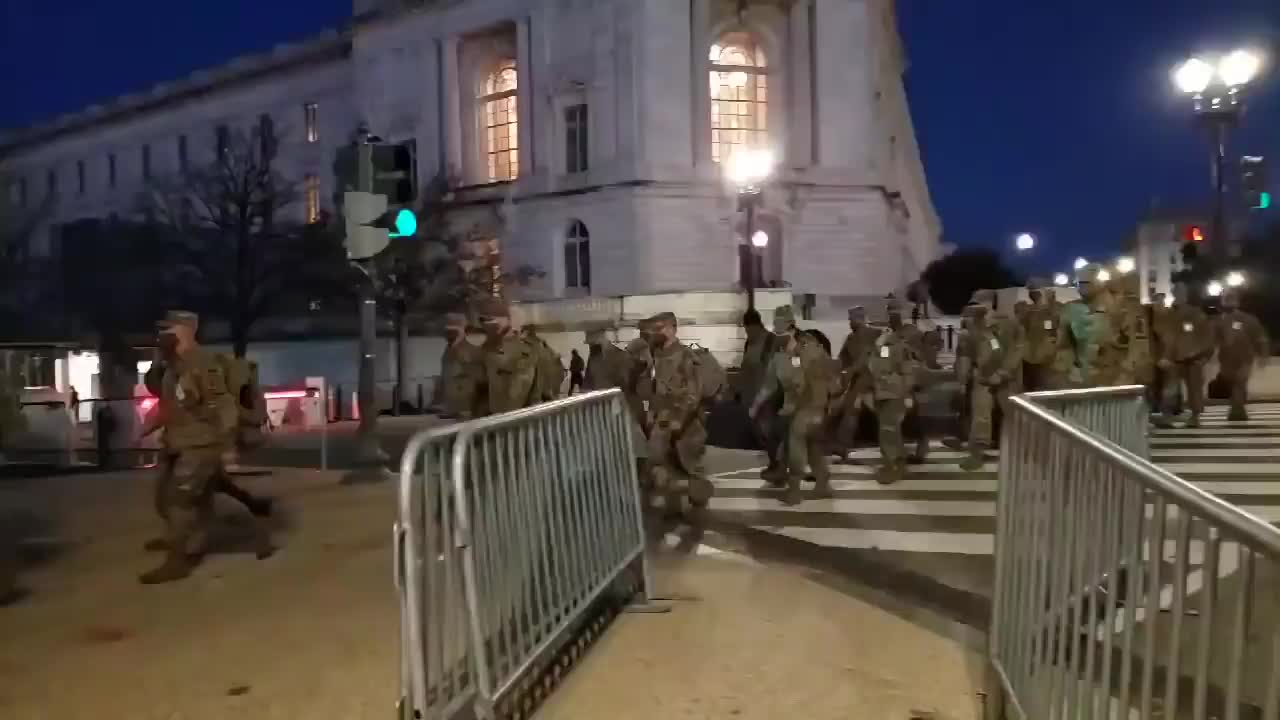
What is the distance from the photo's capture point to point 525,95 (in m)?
41.9

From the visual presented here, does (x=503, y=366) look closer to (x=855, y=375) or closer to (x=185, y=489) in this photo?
(x=185, y=489)

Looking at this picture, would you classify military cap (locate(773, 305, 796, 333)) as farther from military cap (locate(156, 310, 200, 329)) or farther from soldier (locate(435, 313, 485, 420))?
military cap (locate(156, 310, 200, 329))

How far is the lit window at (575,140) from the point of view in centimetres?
4100

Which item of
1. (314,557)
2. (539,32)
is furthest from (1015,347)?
(539,32)

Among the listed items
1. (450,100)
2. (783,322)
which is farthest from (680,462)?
(450,100)

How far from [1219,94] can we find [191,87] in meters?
54.1

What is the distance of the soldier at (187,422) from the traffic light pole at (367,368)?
423 cm

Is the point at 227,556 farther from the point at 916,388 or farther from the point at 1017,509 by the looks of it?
the point at 916,388

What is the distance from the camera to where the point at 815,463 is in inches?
432

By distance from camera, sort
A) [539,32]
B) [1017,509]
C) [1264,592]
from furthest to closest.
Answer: [539,32]
[1017,509]
[1264,592]

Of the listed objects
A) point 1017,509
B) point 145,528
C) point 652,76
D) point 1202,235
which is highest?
point 652,76

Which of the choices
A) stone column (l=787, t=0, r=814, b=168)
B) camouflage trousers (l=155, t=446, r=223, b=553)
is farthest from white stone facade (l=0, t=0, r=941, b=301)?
camouflage trousers (l=155, t=446, r=223, b=553)

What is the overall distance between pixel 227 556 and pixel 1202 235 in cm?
1859

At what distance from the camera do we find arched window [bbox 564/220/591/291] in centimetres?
4094
